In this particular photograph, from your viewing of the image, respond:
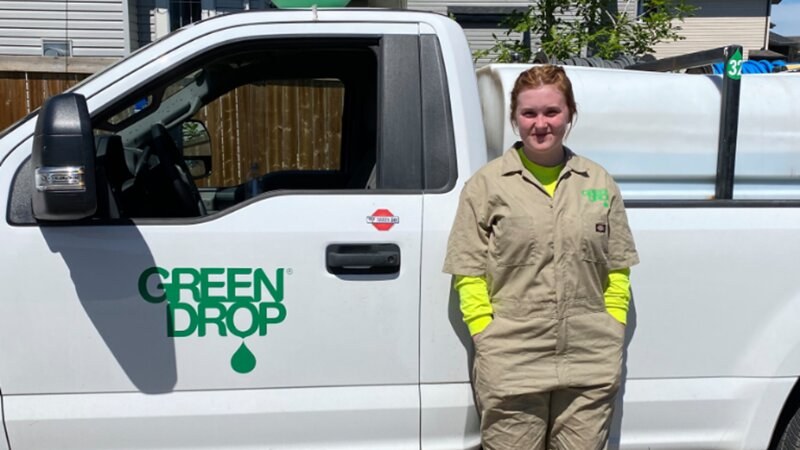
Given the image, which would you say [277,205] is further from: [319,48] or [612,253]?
[612,253]

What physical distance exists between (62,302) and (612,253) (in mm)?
1744

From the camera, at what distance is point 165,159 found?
9.31 ft

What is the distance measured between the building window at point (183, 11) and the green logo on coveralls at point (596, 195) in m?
9.98

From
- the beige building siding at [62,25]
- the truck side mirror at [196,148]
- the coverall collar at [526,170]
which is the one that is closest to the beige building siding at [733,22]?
the beige building siding at [62,25]

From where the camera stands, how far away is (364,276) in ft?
7.84

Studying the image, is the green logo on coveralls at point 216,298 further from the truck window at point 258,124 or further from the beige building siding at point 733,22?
the beige building siding at point 733,22

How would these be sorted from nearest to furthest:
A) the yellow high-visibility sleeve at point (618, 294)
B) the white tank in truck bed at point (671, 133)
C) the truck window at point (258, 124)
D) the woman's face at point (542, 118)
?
the woman's face at point (542, 118) → the yellow high-visibility sleeve at point (618, 294) → the truck window at point (258, 124) → the white tank in truck bed at point (671, 133)

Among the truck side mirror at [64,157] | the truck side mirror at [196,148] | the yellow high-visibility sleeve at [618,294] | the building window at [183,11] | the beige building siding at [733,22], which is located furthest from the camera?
the beige building siding at [733,22]

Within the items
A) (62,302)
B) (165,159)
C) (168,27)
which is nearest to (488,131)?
(165,159)

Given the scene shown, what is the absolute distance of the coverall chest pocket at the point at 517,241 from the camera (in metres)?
2.21

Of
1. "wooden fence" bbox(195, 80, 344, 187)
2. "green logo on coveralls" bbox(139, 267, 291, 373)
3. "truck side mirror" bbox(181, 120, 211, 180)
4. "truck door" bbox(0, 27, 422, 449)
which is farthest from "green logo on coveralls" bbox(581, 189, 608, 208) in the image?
"truck side mirror" bbox(181, 120, 211, 180)

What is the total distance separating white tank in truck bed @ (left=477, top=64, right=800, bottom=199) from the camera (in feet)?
8.54

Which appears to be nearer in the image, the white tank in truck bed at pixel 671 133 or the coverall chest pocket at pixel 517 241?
the coverall chest pocket at pixel 517 241

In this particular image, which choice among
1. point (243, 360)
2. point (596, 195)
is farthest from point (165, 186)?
point (596, 195)
